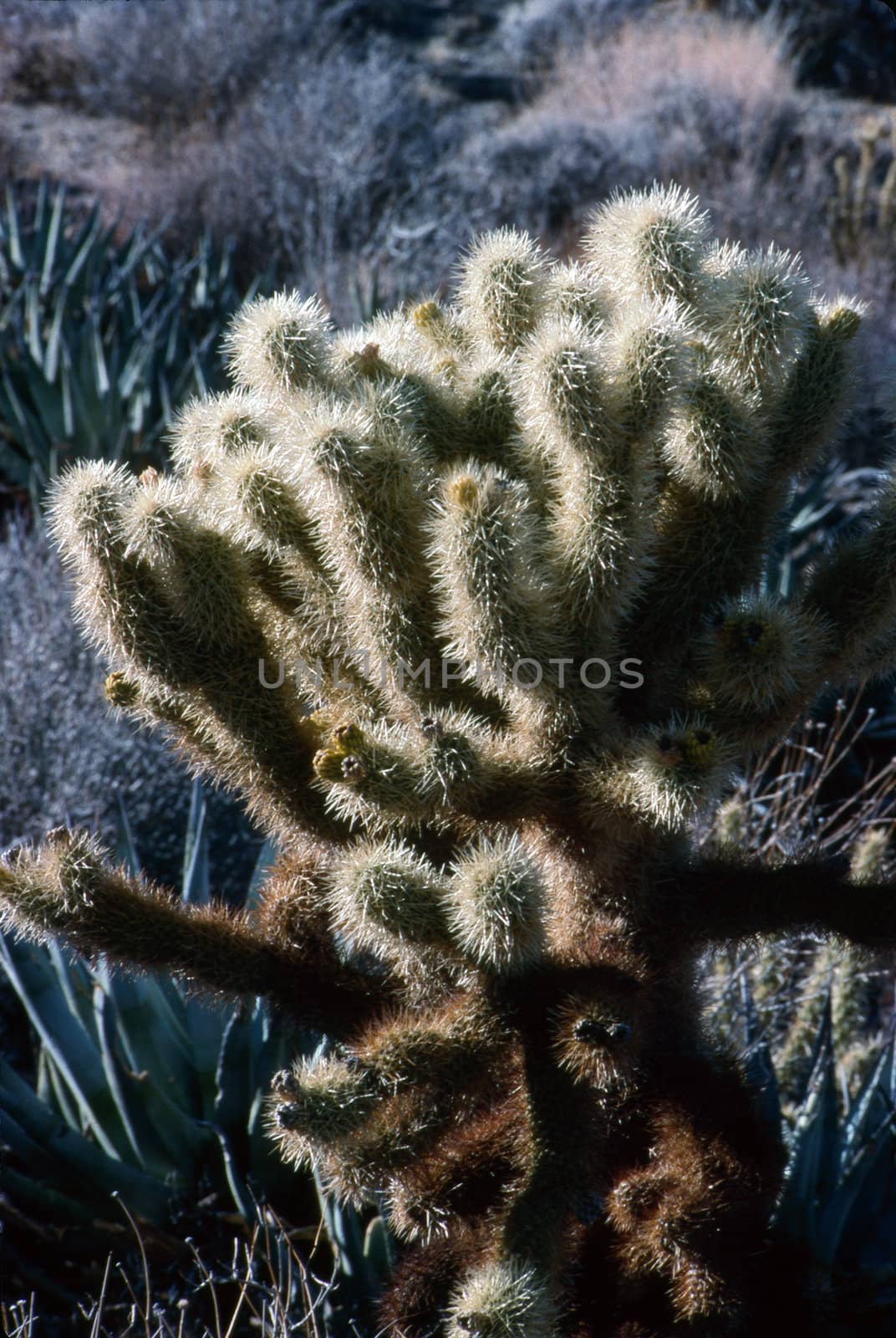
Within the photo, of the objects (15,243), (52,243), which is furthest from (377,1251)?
(15,243)

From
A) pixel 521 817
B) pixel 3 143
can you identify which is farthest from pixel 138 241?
pixel 521 817

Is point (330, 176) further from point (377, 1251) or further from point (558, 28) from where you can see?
point (377, 1251)

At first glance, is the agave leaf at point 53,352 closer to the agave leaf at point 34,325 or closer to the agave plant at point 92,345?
the agave plant at point 92,345

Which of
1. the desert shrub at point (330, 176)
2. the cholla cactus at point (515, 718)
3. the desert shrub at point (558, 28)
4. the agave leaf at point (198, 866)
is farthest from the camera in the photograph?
the desert shrub at point (558, 28)

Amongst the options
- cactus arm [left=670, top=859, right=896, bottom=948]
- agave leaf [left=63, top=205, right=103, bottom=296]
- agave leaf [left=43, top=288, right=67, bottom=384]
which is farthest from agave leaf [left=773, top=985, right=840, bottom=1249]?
agave leaf [left=63, top=205, right=103, bottom=296]

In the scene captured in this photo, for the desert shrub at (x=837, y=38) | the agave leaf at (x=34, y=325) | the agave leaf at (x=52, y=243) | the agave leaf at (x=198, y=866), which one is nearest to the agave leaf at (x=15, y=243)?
the agave leaf at (x=52, y=243)

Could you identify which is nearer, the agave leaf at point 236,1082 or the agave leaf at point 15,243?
the agave leaf at point 236,1082

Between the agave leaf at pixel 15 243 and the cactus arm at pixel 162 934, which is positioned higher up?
the agave leaf at pixel 15 243
